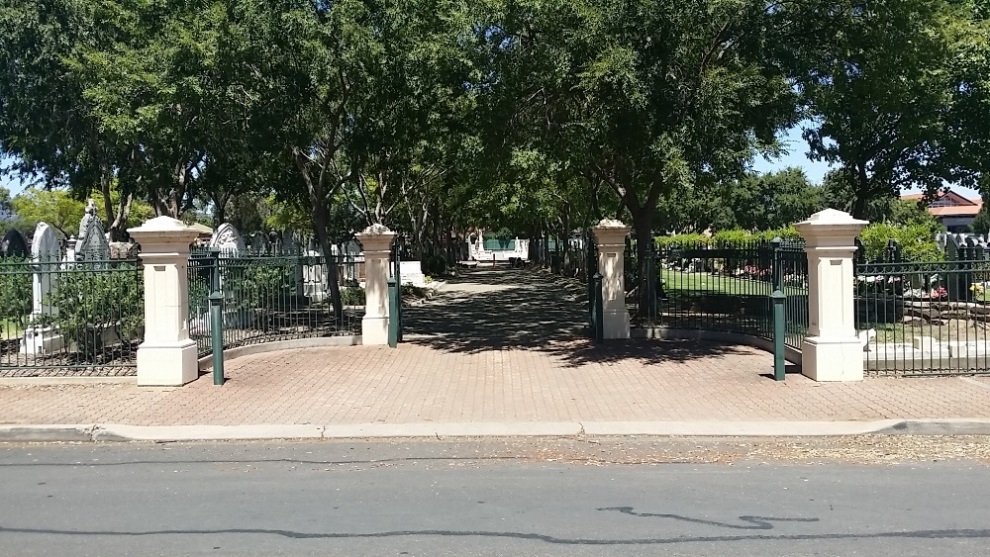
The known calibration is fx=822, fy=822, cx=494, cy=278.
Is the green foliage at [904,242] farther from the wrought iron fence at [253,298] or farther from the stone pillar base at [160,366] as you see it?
the stone pillar base at [160,366]

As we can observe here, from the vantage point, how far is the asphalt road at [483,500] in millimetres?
5492

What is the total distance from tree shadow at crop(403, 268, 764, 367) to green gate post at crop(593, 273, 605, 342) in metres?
0.27

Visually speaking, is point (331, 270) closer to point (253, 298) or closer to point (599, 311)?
point (253, 298)

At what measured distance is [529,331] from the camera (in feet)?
60.5

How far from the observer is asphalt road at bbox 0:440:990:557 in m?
5.49

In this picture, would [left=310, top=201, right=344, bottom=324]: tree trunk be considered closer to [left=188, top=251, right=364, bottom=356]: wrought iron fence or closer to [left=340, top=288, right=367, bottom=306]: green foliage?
[left=188, top=251, right=364, bottom=356]: wrought iron fence

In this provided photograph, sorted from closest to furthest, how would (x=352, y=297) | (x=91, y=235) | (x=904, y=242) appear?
1. (x=91, y=235)
2. (x=352, y=297)
3. (x=904, y=242)

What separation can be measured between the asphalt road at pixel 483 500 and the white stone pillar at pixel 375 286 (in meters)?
7.28

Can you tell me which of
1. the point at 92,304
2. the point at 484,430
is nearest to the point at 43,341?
the point at 92,304

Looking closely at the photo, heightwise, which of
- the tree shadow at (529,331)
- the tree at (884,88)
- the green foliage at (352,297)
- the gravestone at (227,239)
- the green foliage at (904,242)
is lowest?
the tree shadow at (529,331)

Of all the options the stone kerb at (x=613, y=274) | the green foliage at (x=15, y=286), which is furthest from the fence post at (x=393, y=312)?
the green foliage at (x=15, y=286)

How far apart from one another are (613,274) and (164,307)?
26.7 ft

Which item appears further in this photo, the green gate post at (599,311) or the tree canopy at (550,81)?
the green gate post at (599,311)

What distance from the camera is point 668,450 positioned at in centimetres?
831
